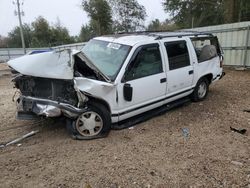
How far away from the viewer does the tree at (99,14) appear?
3334 cm

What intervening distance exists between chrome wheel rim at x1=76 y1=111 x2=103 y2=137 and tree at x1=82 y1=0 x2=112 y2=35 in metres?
30.9

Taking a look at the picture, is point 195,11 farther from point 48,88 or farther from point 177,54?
point 48,88

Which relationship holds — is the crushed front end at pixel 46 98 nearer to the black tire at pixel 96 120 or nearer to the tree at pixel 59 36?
the black tire at pixel 96 120

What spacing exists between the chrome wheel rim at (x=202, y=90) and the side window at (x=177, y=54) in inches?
39.0

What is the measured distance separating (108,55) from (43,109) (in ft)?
5.56

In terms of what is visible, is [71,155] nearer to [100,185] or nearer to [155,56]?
[100,185]

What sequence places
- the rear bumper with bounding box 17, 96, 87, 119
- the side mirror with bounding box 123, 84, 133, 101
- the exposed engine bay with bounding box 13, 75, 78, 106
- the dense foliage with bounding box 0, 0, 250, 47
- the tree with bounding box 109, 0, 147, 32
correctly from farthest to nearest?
the tree with bounding box 109, 0, 147, 32 < the dense foliage with bounding box 0, 0, 250, 47 < the side mirror with bounding box 123, 84, 133, 101 < the exposed engine bay with bounding box 13, 75, 78, 106 < the rear bumper with bounding box 17, 96, 87, 119

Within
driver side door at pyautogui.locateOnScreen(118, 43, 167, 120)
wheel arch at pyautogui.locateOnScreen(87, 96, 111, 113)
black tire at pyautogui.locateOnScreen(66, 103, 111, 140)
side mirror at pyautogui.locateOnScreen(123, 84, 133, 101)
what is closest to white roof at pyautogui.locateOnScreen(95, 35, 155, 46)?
driver side door at pyautogui.locateOnScreen(118, 43, 167, 120)

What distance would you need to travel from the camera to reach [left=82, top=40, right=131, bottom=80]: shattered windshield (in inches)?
189

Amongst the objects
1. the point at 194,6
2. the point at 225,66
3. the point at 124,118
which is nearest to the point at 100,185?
the point at 124,118

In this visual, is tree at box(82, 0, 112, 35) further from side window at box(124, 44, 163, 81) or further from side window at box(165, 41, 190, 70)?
side window at box(124, 44, 163, 81)

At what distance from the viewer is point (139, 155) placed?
4.00 meters

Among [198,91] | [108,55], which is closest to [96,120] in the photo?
[108,55]

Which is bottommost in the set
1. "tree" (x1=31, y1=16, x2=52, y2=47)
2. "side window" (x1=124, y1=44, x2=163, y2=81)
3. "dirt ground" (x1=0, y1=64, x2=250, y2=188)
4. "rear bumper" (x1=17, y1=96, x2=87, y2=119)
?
"dirt ground" (x1=0, y1=64, x2=250, y2=188)
